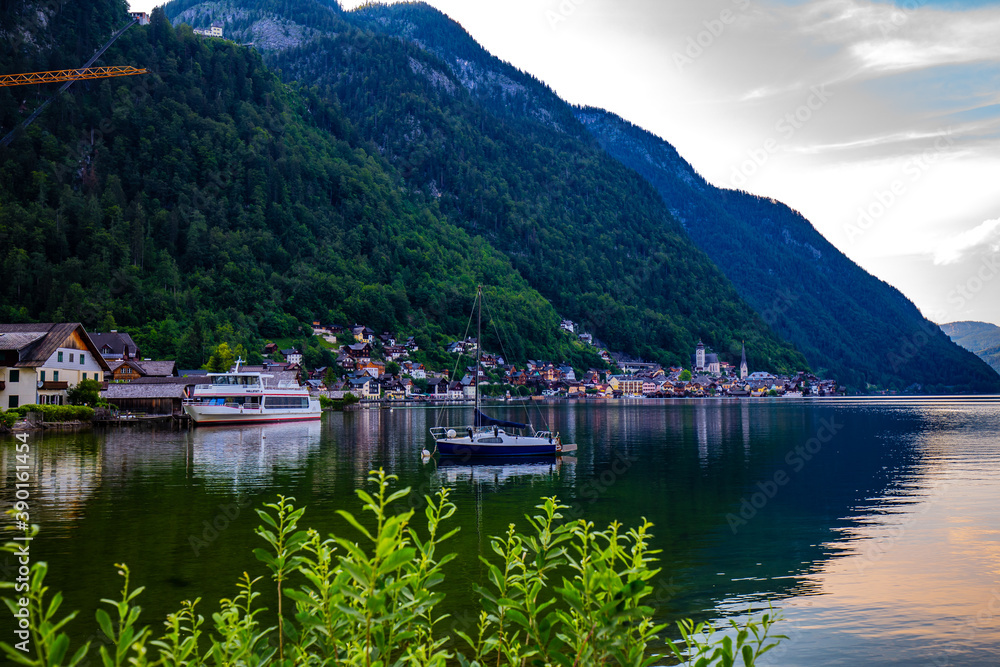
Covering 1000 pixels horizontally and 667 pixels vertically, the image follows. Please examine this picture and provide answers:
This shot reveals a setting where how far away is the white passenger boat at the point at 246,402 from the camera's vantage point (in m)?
63.3

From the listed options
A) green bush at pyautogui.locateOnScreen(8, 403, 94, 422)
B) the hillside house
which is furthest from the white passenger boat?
the hillside house

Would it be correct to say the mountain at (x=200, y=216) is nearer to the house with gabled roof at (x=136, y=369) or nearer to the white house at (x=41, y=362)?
the house with gabled roof at (x=136, y=369)

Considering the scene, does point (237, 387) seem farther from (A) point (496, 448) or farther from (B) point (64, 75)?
(B) point (64, 75)

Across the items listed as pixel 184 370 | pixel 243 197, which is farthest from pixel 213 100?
pixel 184 370

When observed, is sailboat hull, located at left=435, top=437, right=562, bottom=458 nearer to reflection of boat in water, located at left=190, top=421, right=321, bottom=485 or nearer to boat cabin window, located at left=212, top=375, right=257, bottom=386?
reflection of boat in water, located at left=190, top=421, right=321, bottom=485

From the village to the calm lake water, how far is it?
9051 millimetres

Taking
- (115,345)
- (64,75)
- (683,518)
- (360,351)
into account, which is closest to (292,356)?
(360,351)

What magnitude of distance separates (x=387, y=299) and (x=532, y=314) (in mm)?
47478

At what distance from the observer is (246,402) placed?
6875 cm

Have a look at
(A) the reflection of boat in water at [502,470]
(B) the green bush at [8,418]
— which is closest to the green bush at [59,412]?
(B) the green bush at [8,418]

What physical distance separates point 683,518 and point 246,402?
5617 centimetres

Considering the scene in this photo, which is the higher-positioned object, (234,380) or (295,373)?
(295,373)

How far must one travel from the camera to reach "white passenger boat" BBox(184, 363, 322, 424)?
6334cm

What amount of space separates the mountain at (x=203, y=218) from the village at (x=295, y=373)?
6073 millimetres
